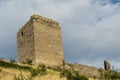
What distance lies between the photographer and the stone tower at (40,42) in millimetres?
39625

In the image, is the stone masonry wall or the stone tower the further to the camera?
the stone masonry wall

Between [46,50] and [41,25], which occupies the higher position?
[41,25]

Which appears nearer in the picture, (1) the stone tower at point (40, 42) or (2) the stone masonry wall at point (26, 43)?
(1) the stone tower at point (40, 42)

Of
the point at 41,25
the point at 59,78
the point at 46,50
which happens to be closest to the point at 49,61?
the point at 46,50

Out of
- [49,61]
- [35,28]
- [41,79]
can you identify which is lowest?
[41,79]

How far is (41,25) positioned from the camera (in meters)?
41.0

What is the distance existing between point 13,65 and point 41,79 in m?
9.73

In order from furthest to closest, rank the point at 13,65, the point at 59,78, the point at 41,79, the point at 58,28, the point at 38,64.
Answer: the point at 58,28
the point at 38,64
the point at 13,65
the point at 59,78
the point at 41,79

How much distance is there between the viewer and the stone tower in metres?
39.6

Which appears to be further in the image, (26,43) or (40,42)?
(26,43)

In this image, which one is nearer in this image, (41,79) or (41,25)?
(41,79)

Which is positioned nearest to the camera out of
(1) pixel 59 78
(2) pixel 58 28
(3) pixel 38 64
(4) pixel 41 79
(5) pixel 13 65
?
(4) pixel 41 79

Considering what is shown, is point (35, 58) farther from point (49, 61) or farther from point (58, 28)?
point (58, 28)

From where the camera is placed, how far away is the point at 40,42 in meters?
40.0
